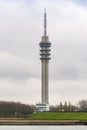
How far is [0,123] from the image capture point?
498 feet

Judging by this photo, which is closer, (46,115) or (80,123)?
(80,123)

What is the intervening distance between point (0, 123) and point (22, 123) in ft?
19.3

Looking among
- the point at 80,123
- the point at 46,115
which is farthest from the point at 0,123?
the point at 46,115

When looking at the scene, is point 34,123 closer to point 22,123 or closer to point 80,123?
point 22,123

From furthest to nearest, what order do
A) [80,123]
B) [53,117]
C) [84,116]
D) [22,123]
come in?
[53,117] → [84,116] → [22,123] → [80,123]

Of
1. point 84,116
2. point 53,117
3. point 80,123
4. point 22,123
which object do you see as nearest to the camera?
point 80,123

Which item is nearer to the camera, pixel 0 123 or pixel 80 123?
pixel 80 123

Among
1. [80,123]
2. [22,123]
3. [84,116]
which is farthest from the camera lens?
[84,116]

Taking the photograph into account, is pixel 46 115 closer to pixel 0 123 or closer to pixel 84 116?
pixel 84 116

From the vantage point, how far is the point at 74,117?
166 metres

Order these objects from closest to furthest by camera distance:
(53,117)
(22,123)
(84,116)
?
(22,123) → (84,116) → (53,117)

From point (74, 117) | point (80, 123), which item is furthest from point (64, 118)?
point (80, 123)

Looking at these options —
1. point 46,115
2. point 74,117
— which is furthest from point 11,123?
point 46,115

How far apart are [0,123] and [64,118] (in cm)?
2505
